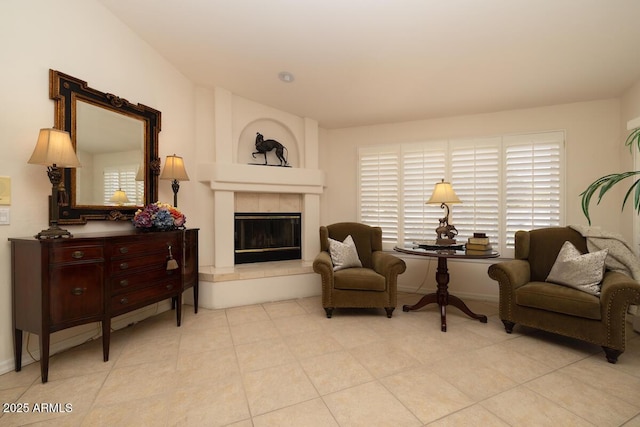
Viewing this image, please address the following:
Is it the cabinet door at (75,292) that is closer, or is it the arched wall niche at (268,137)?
the cabinet door at (75,292)

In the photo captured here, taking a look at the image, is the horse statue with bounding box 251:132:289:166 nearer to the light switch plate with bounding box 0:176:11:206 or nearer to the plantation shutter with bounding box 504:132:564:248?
the light switch plate with bounding box 0:176:11:206

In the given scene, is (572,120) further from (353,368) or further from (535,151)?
(353,368)

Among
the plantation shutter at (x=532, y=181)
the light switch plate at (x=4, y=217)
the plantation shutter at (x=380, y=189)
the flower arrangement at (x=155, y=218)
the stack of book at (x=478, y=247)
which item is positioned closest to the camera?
the light switch plate at (x=4, y=217)

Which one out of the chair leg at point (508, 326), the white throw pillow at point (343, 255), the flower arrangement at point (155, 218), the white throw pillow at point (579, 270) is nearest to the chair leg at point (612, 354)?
the white throw pillow at point (579, 270)

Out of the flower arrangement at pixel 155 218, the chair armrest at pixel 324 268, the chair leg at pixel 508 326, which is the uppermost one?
the flower arrangement at pixel 155 218

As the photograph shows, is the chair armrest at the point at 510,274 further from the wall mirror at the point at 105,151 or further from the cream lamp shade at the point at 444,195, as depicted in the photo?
the wall mirror at the point at 105,151

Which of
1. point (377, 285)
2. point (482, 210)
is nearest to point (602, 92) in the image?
point (482, 210)

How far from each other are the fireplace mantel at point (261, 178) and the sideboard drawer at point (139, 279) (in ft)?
4.01

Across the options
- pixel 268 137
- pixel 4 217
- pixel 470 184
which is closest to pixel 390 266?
pixel 470 184

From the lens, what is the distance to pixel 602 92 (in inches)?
120

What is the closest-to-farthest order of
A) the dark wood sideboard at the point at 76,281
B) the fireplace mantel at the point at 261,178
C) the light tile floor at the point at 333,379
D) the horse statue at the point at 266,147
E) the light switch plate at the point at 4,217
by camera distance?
the light tile floor at the point at 333,379 → the dark wood sideboard at the point at 76,281 → the light switch plate at the point at 4,217 → the fireplace mantel at the point at 261,178 → the horse statue at the point at 266,147

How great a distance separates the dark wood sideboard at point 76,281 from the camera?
1870 mm

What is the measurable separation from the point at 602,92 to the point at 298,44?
10.5 feet

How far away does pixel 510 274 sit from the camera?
2605 millimetres
